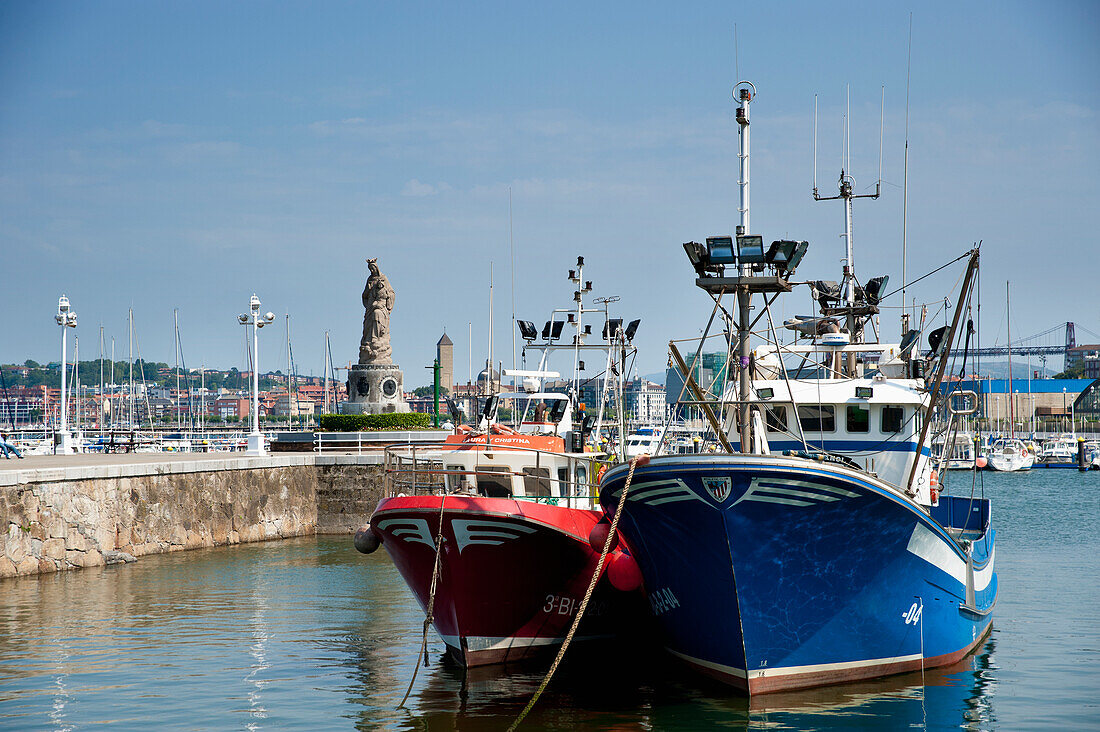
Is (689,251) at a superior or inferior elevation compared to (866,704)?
superior

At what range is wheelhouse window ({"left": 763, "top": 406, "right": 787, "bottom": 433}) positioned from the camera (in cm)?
1620

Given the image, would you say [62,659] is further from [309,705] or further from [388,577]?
[388,577]

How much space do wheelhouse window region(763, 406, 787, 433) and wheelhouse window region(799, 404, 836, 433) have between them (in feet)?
0.93

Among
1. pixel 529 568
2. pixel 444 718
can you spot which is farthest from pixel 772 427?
pixel 444 718

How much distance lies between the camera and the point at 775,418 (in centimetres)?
1606

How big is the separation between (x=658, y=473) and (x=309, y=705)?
206 inches

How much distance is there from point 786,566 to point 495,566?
4.13 metres

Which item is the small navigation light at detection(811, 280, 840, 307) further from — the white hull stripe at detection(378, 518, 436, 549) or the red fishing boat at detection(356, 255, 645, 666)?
the white hull stripe at detection(378, 518, 436, 549)

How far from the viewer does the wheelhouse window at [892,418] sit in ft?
52.9

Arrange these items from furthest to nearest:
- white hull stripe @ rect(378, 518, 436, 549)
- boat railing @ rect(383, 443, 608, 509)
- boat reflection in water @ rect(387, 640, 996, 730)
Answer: boat railing @ rect(383, 443, 608, 509), white hull stripe @ rect(378, 518, 436, 549), boat reflection in water @ rect(387, 640, 996, 730)

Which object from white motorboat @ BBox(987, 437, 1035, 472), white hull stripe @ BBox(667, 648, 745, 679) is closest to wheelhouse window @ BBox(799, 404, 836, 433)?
white hull stripe @ BBox(667, 648, 745, 679)

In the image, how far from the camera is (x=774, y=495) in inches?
473

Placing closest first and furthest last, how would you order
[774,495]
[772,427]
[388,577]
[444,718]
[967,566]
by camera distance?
1. [774,495]
2. [444,718]
3. [967,566]
4. [772,427]
5. [388,577]

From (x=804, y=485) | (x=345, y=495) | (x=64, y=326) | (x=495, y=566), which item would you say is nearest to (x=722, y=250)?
(x=804, y=485)
